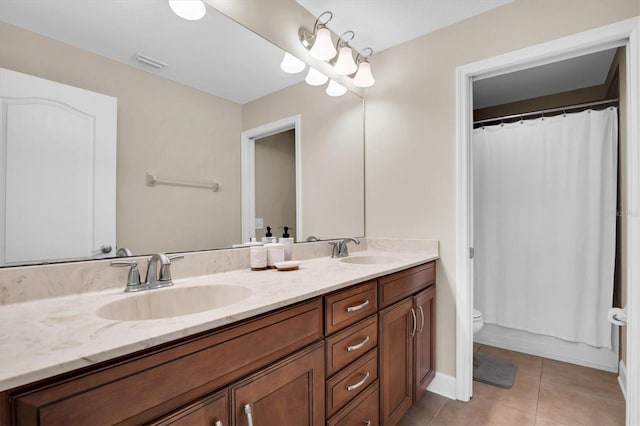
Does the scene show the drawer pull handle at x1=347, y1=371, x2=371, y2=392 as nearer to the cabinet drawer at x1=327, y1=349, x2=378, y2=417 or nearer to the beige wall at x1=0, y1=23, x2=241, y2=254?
the cabinet drawer at x1=327, y1=349, x2=378, y2=417

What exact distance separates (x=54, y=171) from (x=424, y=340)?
1.88m

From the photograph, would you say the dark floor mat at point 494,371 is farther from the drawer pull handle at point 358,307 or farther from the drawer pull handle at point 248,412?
the drawer pull handle at point 248,412

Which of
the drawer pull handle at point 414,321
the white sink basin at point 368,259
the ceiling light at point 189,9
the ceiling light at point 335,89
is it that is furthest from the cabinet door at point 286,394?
the ceiling light at point 335,89

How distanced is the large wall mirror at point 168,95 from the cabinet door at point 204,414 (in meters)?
0.67

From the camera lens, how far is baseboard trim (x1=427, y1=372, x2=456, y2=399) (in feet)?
6.35

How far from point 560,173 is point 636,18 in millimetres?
1249

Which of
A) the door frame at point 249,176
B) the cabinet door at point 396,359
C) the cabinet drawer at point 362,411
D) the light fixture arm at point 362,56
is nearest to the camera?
the cabinet drawer at point 362,411

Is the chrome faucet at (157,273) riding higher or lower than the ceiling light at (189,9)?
lower

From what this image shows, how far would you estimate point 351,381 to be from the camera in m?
1.23

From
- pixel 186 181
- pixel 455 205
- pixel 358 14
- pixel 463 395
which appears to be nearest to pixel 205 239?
pixel 186 181

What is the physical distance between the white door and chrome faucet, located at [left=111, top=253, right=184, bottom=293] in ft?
0.42

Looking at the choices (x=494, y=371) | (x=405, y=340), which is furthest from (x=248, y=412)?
(x=494, y=371)

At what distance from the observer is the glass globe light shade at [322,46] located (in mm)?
1854

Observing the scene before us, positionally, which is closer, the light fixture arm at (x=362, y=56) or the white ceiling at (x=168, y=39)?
the white ceiling at (x=168, y=39)
